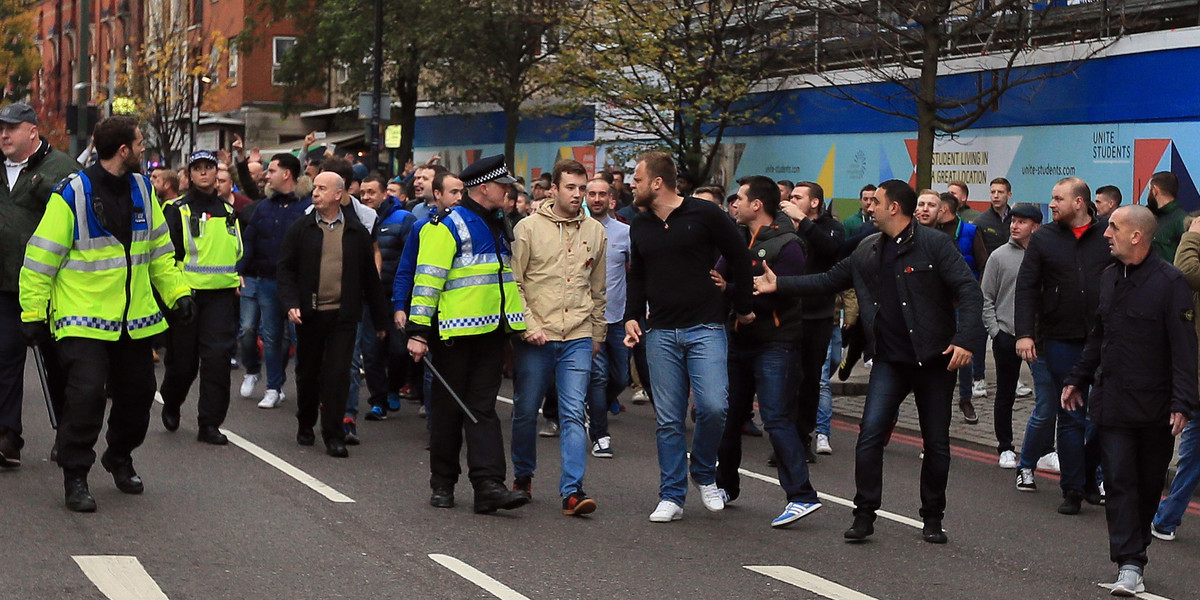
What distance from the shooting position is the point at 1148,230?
26.0ft

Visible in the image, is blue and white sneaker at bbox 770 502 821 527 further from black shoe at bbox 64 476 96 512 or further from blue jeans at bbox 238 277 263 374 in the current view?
blue jeans at bbox 238 277 263 374

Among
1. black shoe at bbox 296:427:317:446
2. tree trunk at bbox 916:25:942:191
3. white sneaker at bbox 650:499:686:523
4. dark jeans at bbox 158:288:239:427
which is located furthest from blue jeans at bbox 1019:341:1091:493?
tree trunk at bbox 916:25:942:191

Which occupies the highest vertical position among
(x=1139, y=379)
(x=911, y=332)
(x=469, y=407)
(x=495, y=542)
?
(x=911, y=332)

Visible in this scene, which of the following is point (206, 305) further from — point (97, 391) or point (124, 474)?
point (97, 391)

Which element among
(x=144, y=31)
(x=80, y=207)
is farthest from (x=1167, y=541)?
(x=144, y=31)

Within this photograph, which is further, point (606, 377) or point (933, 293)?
point (606, 377)

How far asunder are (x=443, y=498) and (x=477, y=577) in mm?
1883

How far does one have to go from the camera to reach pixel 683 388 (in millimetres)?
8945

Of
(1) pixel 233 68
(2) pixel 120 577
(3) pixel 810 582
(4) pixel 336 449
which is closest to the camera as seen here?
(2) pixel 120 577

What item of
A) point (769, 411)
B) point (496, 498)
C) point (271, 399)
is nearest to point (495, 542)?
point (496, 498)

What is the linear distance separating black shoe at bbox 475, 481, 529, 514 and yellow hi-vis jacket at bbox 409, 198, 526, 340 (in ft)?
2.70

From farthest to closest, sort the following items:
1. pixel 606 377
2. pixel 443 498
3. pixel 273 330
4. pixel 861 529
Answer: pixel 273 330 < pixel 606 377 < pixel 443 498 < pixel 861 529

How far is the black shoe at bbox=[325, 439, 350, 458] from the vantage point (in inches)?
430

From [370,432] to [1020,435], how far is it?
5.07 meters
